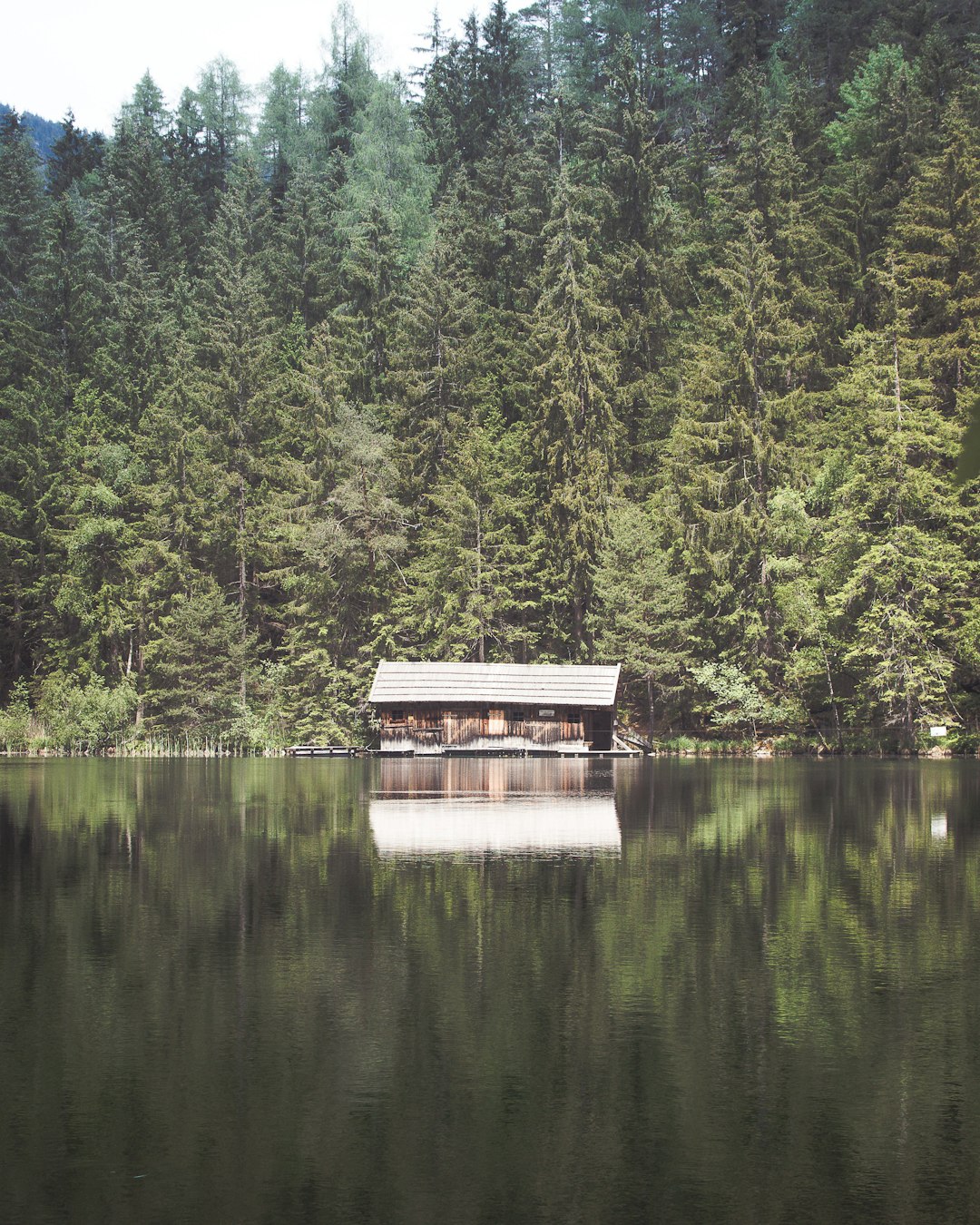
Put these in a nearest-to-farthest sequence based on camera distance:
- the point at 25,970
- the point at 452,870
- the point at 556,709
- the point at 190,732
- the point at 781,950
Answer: the point at 25,970 → the point at 781,950 → the point at 452,870 → the point at 556,709 → the point at 190,732

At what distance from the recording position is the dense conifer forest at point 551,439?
53.0 meters

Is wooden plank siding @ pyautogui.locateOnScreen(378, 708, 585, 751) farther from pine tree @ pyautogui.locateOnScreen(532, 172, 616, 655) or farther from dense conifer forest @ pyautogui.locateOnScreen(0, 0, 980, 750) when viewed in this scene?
pine tree @ pyautogui.locateOnScreen(532, 172, 616, 655)

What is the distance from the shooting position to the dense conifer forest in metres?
53.0

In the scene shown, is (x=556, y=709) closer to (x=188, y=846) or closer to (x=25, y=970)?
(x=188, y=846)

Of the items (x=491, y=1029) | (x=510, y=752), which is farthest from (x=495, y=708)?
(x=491, y=1029)

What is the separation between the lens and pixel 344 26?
319 feet

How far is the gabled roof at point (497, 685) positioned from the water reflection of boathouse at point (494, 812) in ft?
22.6

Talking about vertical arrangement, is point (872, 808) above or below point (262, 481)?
below

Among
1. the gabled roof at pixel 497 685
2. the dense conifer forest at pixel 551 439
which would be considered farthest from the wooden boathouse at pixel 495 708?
the dense conifer forest at pixel 551 439

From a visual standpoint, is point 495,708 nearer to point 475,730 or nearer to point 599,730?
point 475,730

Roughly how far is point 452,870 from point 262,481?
4703cm

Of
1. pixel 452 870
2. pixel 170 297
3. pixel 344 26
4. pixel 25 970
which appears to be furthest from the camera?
pixel 344 26

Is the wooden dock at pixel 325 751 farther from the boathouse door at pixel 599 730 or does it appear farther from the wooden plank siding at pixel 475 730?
the boathouse door at pixel 599 730

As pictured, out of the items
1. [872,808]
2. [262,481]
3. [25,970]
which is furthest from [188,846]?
[262,481]
